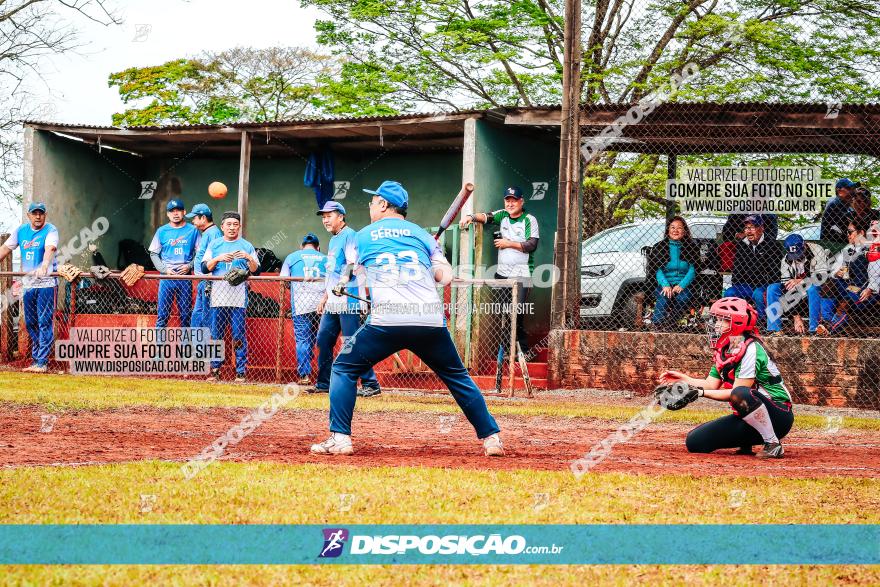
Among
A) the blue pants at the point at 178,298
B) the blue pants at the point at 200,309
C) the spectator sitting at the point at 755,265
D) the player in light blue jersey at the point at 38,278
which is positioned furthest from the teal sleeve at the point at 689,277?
the player in light blue jersey at the point at 38,278

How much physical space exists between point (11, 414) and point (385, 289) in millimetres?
4415

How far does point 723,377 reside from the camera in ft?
26.9

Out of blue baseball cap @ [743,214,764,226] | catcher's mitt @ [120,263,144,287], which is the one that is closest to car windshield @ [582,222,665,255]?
blue baseball cap @ [743,214,764,226]

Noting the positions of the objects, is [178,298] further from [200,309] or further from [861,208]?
[861,208]

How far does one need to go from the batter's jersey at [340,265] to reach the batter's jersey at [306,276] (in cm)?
206

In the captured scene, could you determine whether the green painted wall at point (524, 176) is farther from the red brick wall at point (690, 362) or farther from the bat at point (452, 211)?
the bat at point (452, 211)

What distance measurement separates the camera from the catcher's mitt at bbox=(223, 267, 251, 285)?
46.1ft

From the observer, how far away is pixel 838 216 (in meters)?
13.2

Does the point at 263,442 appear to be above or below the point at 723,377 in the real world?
below

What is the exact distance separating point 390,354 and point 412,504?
184cm

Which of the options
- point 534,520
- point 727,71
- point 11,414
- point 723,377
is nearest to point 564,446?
point 723,377

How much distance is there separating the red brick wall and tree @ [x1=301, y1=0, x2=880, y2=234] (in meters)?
6.76

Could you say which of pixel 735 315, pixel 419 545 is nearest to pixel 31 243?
pixel 735 315

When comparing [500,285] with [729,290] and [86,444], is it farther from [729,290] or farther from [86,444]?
[86,444]
